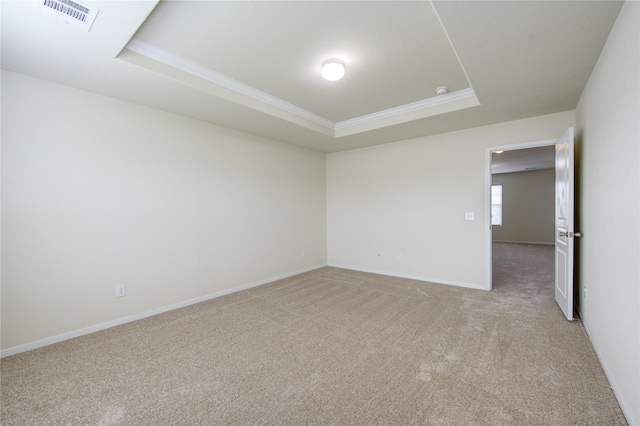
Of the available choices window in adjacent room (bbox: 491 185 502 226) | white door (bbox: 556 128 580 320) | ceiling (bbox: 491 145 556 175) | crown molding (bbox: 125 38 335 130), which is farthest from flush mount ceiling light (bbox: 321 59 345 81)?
window in adjacent room (bbox: 491 185 502 226)

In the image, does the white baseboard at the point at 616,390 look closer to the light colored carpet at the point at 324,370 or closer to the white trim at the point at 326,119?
the light colored carpet at the point at 324,370

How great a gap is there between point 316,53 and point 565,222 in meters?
3.18

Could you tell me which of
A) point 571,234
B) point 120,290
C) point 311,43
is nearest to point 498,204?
point 571,234

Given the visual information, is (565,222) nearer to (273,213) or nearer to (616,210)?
(616,210)

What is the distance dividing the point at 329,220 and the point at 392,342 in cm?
361

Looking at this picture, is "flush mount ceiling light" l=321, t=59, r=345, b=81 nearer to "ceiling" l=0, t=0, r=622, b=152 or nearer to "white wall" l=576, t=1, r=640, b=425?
"ceiling" l=0, t=0, r=622, b=152

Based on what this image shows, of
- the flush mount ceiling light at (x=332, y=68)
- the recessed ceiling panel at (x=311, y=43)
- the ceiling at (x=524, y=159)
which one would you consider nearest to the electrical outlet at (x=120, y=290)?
the recessed ceiling panel at (x=311, y=43)

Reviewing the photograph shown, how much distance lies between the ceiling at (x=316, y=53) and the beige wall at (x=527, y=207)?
7.05m

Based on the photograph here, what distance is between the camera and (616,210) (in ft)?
6.12

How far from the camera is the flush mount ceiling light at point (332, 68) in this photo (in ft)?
8.79

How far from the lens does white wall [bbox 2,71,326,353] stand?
8.22ft

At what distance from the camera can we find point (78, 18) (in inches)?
73.3

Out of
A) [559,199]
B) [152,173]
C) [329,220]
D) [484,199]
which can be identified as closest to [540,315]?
[559,199]

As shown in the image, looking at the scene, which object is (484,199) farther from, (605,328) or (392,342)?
(392,342)
